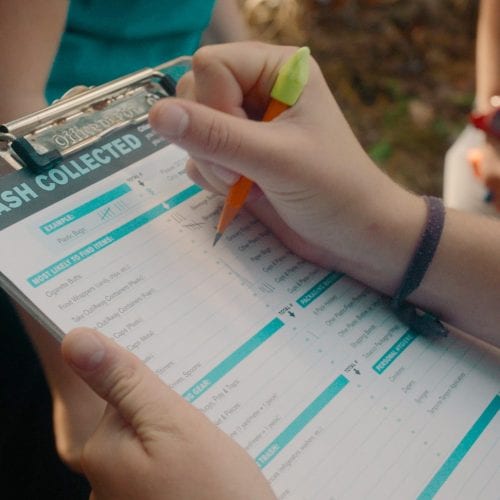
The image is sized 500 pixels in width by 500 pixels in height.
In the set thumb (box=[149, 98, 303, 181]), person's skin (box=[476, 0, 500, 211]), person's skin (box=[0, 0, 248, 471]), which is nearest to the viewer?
thumb (box=[149, 98, 303, 181])

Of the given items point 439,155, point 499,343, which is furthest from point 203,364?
point 439,155

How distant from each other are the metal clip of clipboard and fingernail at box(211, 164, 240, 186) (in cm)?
12

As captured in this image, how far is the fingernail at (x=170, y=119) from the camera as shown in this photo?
48cm

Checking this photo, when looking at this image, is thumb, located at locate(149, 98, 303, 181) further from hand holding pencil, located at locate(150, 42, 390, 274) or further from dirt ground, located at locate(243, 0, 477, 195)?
dirt ground, located at locate(243, 0, 477, 195)

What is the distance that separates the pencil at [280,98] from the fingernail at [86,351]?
0.60 feet

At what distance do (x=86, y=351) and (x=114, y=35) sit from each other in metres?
0.55

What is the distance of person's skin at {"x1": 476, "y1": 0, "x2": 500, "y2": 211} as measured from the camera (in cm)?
91

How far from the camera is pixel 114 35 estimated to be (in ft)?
2.64

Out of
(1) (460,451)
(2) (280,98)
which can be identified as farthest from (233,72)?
(1) (460,451)

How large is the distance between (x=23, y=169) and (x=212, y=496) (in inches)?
12.5

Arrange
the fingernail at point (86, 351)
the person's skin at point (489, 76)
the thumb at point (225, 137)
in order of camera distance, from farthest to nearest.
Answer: the person's skin at point (489, 76), the thumb at point (225, 137), the fingernail at point (86, 351)

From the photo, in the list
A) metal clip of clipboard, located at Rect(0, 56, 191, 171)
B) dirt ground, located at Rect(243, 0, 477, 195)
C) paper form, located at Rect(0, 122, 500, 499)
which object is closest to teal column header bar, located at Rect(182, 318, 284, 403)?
paper form, located at Rect(0, 122, 500, 499)

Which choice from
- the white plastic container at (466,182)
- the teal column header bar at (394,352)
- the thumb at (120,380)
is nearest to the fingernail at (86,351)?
the thumb at (120,380)

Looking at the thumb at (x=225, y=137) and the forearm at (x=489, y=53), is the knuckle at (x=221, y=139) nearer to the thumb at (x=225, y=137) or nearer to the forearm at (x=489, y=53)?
the thumb at (x=225, y=137)
